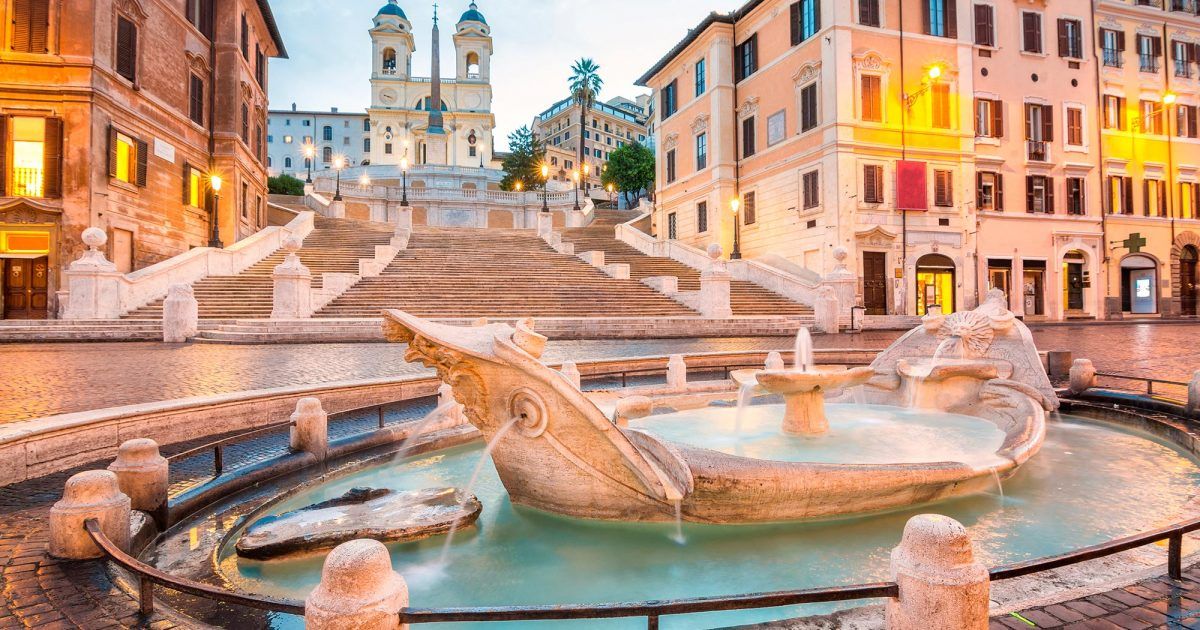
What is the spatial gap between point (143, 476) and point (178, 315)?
1427cm

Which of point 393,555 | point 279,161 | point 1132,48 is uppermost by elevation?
point 279,161

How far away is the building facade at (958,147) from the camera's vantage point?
26.6 m

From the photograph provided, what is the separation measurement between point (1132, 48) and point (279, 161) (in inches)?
3749

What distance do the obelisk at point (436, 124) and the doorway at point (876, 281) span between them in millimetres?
54873

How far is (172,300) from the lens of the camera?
50.8 feet

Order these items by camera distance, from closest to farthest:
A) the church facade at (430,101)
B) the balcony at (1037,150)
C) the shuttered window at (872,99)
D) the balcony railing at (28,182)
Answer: the balcony railing at (28,182) → the shuttered window at (872,99) → the balcony at (1037,150) → the church facade at (430,101)

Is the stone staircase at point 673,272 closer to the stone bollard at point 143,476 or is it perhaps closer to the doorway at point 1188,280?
the stone bollard at point 143,476

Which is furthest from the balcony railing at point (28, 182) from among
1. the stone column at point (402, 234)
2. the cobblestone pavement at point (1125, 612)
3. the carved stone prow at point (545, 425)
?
the cobblestone pavement at point (1125, 612)

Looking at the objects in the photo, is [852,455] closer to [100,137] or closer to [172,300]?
[172,300]

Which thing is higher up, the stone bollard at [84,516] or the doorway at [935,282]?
the doorway at [935,282]

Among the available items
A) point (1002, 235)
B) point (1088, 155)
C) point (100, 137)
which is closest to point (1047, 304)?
point (1002, 235)

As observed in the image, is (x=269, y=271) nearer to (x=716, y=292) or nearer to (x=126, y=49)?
(x=126, y=49)

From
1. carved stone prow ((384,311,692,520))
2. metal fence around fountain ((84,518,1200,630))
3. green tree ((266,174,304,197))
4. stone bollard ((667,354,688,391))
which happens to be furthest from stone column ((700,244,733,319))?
green tree ((266,174,304,197))

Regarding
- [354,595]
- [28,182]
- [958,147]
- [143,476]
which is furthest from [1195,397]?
[28,182]
